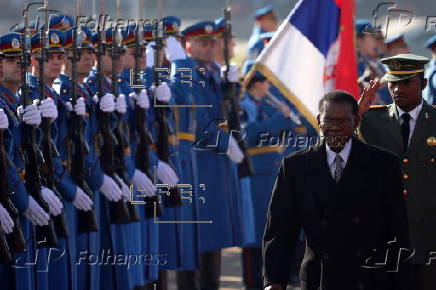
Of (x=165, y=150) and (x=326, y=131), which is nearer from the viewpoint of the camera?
(x=326, y=131)

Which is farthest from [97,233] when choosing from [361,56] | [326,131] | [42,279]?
[361,56]

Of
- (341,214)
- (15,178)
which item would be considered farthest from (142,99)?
(341,214)

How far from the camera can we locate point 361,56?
13773 millimetres

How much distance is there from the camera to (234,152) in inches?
453

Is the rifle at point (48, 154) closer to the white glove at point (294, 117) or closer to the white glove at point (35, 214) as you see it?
the white glove at point (35, 214)

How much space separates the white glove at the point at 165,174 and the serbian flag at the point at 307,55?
117cm

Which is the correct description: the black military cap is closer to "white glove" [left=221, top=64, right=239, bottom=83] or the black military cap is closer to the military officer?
the military officer

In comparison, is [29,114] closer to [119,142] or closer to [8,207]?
[8,207]

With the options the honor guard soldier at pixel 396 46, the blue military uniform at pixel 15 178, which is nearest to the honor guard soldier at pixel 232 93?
the honor guard soldier at pixel 396 46

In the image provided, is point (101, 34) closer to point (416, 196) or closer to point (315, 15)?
point (315, 15)

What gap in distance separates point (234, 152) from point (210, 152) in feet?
0.63

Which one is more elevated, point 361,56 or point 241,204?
point 361,56

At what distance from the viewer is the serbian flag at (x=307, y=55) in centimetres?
927

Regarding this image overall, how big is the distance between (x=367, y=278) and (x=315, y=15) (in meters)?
3.21
